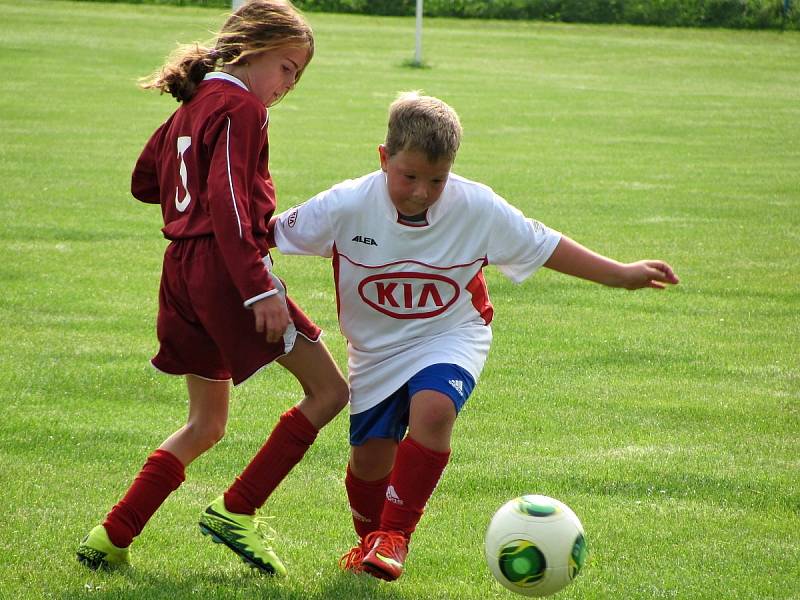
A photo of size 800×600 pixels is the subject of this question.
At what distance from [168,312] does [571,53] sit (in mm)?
30230

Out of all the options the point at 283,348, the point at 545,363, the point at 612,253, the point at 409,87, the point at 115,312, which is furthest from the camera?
the point at 409,87

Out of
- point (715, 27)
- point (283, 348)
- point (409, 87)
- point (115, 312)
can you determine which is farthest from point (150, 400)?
point (715, 27)

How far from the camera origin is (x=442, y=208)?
393cm

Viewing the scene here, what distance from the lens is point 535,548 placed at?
3.53 m

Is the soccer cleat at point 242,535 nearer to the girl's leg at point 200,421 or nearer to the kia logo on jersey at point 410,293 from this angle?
the girl's leg at point 200,421

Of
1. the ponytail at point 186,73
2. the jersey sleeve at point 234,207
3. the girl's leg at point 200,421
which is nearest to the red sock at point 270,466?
the girl's leg at point 200,421

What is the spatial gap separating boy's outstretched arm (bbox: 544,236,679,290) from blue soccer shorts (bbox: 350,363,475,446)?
1.80 feet

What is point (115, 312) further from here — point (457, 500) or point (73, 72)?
point (73, 72)

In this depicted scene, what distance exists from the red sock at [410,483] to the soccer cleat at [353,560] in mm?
157

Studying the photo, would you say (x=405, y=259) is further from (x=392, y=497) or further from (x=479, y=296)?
(x=392, y=497)

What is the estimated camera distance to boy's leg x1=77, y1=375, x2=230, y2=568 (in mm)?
3805

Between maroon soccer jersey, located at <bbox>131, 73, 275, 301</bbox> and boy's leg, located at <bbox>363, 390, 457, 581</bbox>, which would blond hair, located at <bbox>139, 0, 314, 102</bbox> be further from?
boy's leg, located at <bbox>363, 390, 457, 581</bbox>

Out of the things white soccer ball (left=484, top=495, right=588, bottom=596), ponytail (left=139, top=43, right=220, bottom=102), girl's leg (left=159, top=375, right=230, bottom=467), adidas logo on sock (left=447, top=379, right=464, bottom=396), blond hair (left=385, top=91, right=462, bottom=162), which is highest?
ponytail (left=139, top=43, right=220, bottom=102)

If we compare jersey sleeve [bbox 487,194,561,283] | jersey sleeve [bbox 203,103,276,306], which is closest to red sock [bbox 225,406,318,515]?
jersey sleeve [bbox 203,103,276,306]
